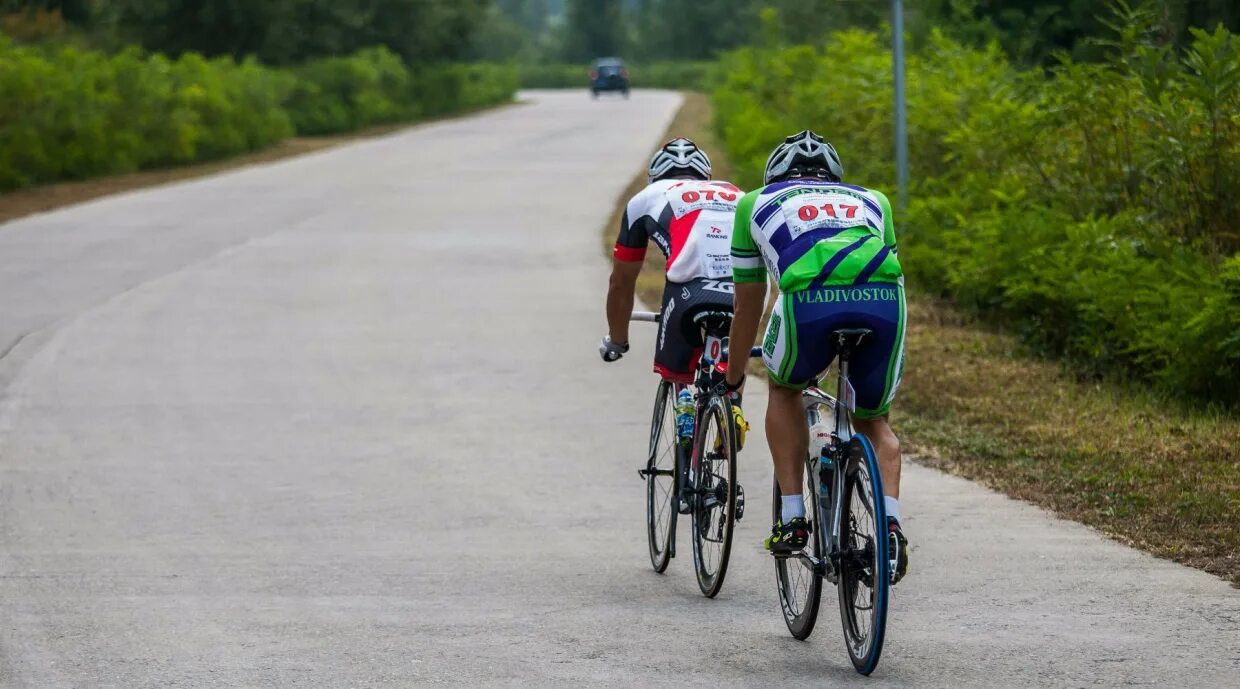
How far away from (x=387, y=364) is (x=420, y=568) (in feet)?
19.4

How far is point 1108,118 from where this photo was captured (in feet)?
46.8

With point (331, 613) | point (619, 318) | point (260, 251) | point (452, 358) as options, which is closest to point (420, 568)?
point (331, 613)

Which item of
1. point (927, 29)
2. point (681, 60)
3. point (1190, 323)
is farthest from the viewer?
point (681, 60)

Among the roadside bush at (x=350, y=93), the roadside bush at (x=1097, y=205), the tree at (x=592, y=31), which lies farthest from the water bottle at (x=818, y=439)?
the tree at (x=592, y=31)

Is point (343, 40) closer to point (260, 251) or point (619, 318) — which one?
point (260, 251)

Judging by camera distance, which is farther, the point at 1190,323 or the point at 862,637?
the point at 1190,323

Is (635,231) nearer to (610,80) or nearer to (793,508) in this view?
(793,508)

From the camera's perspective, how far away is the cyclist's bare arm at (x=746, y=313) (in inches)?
239

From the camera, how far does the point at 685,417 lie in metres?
7.15

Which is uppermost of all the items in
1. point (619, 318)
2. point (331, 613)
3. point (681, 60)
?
point (619, 318)

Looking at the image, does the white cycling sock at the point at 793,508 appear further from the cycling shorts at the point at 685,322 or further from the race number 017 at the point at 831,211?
the cycling shorts at the point at 685,322

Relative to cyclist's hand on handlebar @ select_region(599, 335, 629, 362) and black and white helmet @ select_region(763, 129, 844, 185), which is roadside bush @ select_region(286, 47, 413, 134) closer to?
cyclist's hand on handlebar @ select_region(599, 335, 629, 362)

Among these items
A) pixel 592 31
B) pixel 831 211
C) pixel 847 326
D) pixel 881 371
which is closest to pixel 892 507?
pixel 881 371

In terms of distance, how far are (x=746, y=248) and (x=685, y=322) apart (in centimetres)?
106
